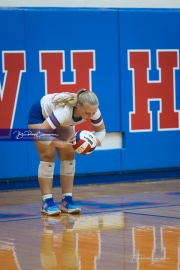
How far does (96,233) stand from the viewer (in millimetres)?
6941

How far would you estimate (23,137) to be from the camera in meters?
9.23

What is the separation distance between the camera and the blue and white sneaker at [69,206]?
8.41m

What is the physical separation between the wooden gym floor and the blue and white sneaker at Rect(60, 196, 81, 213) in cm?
11

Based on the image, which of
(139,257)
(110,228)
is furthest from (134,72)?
(139,257)

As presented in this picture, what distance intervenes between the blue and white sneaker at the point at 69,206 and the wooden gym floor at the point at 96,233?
113 millimetres

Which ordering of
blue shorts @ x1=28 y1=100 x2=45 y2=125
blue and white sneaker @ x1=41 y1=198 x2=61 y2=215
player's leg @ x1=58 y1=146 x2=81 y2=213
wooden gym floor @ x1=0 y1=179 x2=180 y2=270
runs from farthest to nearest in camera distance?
player's leg @ x1=58 y1=146 x2=81 y2=213
blue shorts @ x1=28 y1=100 x2=45 y2=125
blue and white sneaker @ x1=41 y1=198 x2=61 y2=215
wooden gym floor @ x1=0 y1=179 x2=180 y2=270

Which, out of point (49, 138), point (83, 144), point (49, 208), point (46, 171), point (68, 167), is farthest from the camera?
point (68, 167)

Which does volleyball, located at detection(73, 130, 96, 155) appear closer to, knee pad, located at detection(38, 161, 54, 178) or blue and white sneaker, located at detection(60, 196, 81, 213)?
knee pad, located at detection(38, 161, 54, 178)

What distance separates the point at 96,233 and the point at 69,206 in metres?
1.55

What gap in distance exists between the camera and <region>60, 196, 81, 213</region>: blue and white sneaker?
8.41 meters

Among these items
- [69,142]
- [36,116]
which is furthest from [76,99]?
[36,116]

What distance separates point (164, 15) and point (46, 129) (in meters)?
4.86

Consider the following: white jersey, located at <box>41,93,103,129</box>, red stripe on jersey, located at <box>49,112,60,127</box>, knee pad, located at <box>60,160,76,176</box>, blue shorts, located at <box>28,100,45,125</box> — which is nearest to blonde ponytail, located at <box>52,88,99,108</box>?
white jersey, located at <box>41,93,103,129</box>

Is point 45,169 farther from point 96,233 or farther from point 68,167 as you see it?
point 96,233
